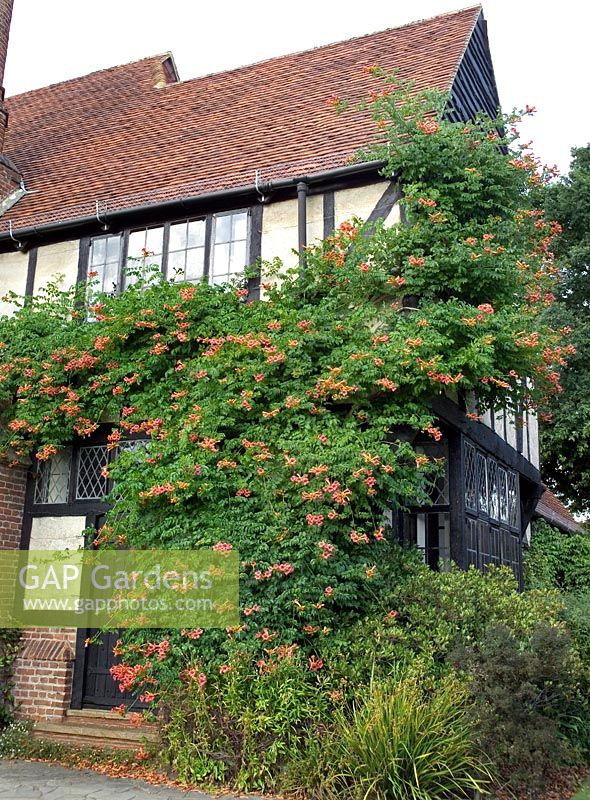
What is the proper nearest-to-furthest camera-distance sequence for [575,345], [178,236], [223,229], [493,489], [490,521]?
1. [223,229]
2. [178,236]
3. [490,521]
4. [493,489]
5. [575,345]

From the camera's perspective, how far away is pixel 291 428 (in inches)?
320

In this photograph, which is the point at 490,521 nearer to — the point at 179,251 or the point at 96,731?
the point at 179,251

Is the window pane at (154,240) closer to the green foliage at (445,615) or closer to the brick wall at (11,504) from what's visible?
the brick wall at (11,504)

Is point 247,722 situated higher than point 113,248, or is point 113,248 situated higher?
point 113,248

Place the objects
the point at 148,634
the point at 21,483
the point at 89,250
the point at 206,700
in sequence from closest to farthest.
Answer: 1. the point at 206,700
2. the point at 148,634
3. the point at 21,483
4. the point at 89,250

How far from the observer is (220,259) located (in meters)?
10.2

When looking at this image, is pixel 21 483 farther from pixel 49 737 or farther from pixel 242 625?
pixel 242 625

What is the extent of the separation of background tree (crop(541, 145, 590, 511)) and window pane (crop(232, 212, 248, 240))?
1167cm

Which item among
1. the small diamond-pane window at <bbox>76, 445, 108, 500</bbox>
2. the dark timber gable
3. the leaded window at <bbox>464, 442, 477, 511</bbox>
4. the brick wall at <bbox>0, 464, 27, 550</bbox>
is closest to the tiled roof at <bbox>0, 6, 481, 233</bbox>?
the dark timber gable

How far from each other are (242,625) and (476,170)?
215 inches

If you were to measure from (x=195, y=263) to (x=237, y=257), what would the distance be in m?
0.62

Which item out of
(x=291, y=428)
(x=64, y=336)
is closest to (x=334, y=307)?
(x=291, y=428)

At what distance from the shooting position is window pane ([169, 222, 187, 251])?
1058cm

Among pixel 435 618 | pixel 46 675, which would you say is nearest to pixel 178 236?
pixel 46 675
